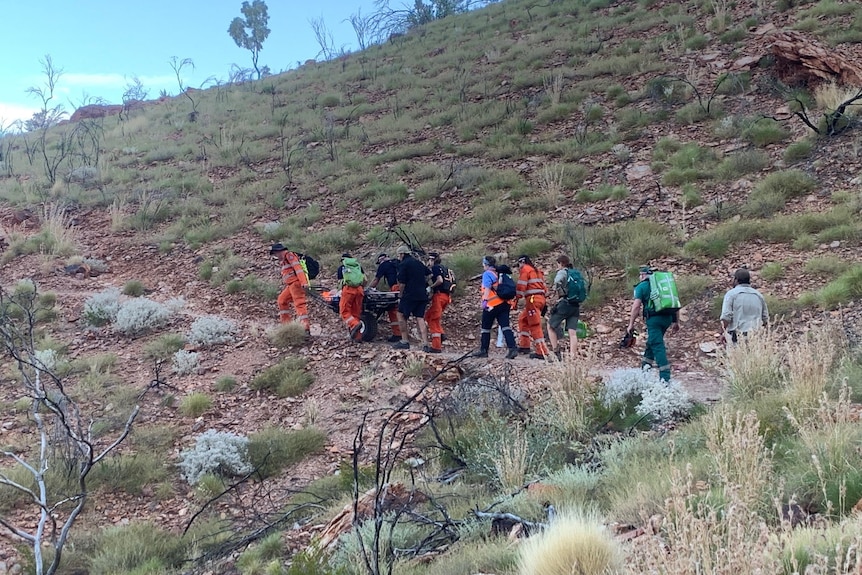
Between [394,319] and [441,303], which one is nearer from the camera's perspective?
[441,303]

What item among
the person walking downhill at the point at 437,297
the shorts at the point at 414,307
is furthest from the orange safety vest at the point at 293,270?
the person walking downhill at the point at 437,297

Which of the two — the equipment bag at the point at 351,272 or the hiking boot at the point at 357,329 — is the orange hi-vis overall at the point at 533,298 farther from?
the hiking boot at the point at 357,329

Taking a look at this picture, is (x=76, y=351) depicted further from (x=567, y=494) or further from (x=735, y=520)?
(x=735, y=520)

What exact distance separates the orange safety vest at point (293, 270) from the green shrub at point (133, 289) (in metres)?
4.20

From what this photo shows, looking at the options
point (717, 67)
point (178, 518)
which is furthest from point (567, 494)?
point (717, 67)

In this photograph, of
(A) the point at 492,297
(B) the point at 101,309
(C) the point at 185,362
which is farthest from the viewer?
(B) the point at 101,309

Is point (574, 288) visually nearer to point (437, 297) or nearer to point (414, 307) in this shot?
point (437, 297)

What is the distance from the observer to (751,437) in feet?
12.0

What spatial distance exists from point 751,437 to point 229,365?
27.2 feet

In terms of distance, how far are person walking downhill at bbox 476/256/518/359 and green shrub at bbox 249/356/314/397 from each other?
267 centimetres

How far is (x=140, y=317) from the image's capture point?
1158 centimetres

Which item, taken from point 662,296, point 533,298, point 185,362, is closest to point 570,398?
point 662,296

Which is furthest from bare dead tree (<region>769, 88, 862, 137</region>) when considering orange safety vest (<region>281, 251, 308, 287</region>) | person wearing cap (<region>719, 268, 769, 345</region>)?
orange safety vest (<region>281, 251, 308, 287</region>)

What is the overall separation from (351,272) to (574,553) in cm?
769
